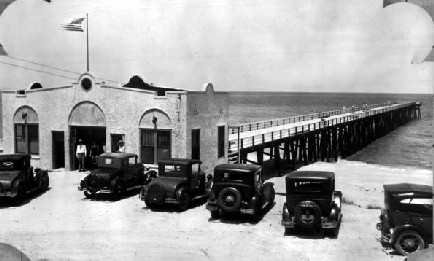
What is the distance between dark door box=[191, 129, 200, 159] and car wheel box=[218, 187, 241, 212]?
22.8 ft

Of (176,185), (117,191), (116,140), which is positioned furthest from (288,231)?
(116,140)

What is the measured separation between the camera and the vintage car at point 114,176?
1920 cm

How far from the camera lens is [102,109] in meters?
24.3

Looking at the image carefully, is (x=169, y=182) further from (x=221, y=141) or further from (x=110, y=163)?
(x=221, y=141)

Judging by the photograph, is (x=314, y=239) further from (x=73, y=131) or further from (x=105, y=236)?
(x=73, y=131)

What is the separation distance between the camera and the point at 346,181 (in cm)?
3064

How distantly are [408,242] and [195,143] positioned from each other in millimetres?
12281

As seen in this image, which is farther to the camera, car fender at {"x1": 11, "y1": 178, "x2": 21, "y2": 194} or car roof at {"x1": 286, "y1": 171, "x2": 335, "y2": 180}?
car fender at {"x1": 11, "y1": 178, "x2": 21, "y2": 194}

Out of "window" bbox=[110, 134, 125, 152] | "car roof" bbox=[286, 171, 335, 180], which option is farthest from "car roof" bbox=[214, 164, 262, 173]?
"window" bbox=[110, 134, 125, 152]

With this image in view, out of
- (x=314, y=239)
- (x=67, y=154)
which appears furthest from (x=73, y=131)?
(x=314, y=239)

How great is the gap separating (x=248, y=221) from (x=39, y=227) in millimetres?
7087

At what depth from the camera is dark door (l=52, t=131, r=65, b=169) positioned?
A: 2534 centimetres

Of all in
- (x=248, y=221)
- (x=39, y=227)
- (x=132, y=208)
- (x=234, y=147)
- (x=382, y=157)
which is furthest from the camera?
(x=382, y=157)

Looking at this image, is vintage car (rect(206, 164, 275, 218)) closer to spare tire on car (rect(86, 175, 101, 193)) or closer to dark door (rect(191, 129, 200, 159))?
spare tire on car (rect(86, 175, 101, 193))
